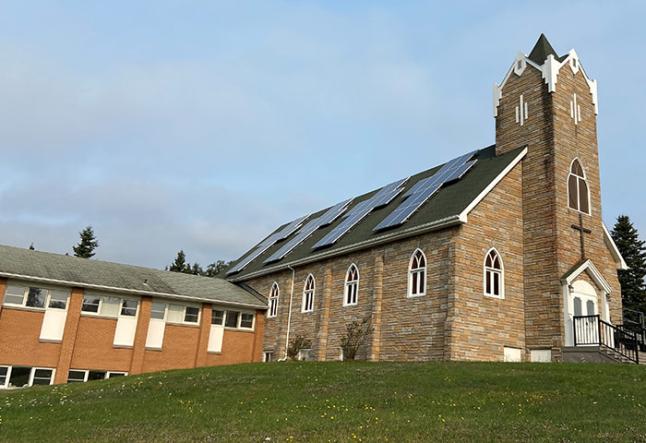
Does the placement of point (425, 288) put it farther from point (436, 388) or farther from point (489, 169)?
point (436, 388)

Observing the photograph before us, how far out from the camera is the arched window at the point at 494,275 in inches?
833

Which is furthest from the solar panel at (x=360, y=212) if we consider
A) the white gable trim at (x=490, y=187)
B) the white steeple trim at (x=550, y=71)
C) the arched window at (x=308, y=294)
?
the white steeple trim at (x=550, y=71)

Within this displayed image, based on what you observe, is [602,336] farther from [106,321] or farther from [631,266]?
[631,266]

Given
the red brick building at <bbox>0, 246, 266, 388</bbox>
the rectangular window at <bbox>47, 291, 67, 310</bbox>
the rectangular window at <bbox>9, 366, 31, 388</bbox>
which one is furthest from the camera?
the rectangular window at <bbox>47, 291, 67, 310</bbox>

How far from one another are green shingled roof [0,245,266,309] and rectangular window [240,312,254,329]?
768mm

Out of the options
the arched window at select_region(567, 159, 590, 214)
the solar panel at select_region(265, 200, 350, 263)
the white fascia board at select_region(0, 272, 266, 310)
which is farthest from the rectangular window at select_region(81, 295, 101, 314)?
the arched window at select_region(567, 159, 590, 214)

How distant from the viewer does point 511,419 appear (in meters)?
10.3

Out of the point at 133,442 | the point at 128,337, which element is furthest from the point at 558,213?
the point at 128,337

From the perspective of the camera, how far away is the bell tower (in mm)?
21000

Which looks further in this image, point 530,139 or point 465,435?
point 530,139

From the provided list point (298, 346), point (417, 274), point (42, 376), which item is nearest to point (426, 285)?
point (417, 274)

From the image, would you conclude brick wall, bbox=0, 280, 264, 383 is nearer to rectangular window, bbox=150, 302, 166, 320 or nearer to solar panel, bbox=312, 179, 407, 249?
rectangular window, bbox=150, 302, 166, 320

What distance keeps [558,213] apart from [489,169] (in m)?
3.26

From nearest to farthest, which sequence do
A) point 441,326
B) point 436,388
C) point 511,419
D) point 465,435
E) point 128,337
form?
point 465,435
point 511,419
point 436,388
point 441,326
point 128,337
